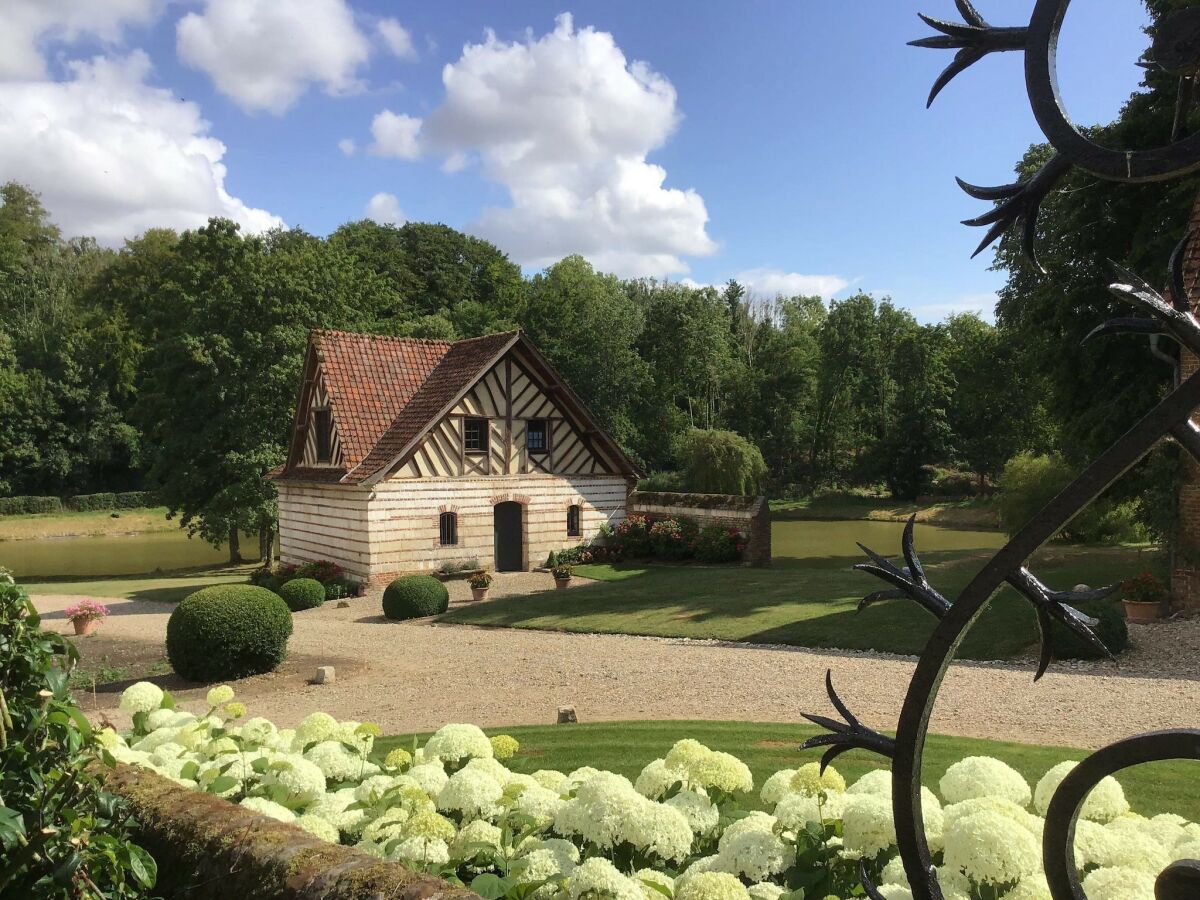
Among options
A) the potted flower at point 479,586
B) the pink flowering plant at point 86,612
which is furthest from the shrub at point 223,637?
the potted flower at point 479,586

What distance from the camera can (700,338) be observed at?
51.1m

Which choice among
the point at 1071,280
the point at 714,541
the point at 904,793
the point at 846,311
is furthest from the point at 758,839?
the point at 846,311

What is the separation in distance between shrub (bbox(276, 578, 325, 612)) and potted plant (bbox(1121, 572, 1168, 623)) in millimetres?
16723

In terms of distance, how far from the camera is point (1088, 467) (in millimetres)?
1970

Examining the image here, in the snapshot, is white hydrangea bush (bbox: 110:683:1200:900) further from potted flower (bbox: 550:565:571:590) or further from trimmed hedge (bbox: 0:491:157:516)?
trimmed hedge (bbox: 0:491:157:516)

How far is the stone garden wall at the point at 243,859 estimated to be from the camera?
3066 mm

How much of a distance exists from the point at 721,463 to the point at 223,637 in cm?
2826

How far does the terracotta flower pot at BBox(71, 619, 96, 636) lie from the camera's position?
54.4ft

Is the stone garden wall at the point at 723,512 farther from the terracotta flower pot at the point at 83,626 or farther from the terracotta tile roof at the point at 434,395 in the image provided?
the terracotta flower pot at the point at 83,626

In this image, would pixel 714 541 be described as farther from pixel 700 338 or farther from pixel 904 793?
pixel 700 338

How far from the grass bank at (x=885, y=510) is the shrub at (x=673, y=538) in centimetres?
1888

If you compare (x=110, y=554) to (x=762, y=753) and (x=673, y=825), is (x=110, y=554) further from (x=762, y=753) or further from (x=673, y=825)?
(x=673, y=825)

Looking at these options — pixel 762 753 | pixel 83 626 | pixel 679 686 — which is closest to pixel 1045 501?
pixel 679 686

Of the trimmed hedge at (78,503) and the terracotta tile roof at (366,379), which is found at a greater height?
the terracotta tile roof at (366,379)
